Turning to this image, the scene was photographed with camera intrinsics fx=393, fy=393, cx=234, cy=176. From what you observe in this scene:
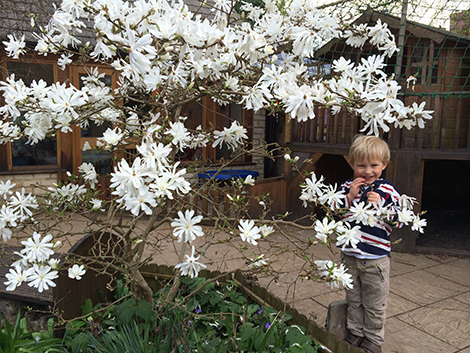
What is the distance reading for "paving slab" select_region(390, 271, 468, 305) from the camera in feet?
10.9

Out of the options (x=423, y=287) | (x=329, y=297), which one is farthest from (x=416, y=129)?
(x=329, y=297)

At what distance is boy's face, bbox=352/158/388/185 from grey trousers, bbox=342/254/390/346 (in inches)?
18.9

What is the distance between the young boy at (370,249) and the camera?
2.28m

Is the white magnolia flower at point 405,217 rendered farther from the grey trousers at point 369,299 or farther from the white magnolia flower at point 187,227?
the white magnolia flower at point 187,227

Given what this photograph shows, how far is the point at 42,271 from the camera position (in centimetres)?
162

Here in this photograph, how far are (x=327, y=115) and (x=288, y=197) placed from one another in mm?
1370

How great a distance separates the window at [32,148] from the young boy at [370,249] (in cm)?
516

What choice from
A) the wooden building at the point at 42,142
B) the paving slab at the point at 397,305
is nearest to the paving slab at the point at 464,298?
the paving slab at the point at 397,305

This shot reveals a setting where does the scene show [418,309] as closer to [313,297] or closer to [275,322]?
[313,297]

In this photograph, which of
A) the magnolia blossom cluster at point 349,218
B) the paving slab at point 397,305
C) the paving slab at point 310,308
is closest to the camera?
the magnolia blossom cluster at point 349,218

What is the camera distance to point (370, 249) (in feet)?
7.56

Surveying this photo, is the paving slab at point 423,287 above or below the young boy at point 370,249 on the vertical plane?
below

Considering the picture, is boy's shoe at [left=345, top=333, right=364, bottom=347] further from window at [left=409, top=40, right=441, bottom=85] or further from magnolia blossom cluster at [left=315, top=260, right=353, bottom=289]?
window at [left=409, top=40, right=441, bottom=85]

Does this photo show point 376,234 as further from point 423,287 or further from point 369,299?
point 423,287
